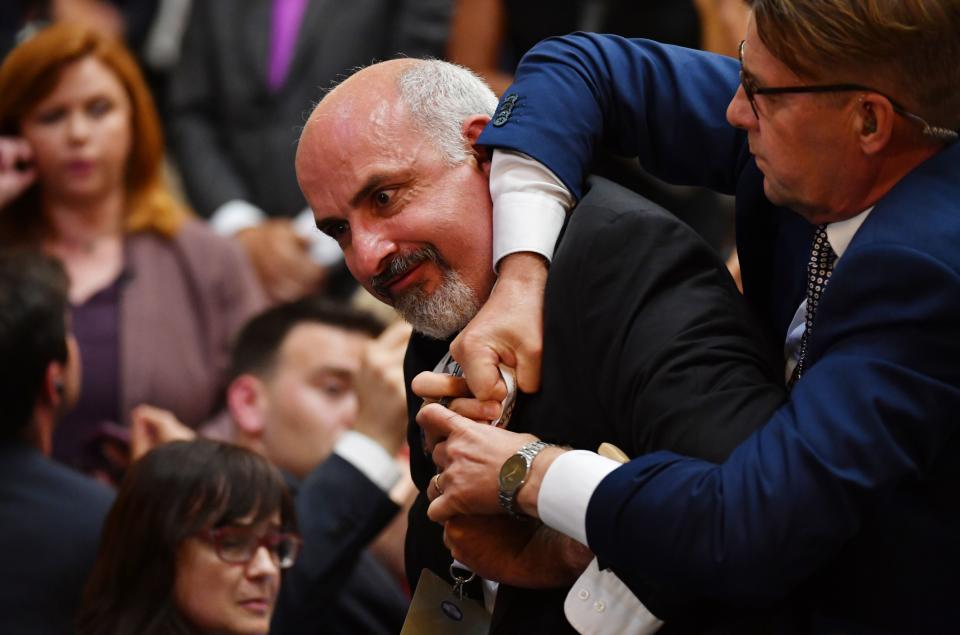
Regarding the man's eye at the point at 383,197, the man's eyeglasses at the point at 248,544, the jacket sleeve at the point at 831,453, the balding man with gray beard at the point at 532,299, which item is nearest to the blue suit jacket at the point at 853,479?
the jacket sleeve at the point at 831,453

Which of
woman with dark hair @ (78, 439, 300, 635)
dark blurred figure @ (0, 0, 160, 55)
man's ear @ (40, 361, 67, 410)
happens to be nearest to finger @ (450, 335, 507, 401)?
woman with dark hair @ (78, 439, 300, 635)

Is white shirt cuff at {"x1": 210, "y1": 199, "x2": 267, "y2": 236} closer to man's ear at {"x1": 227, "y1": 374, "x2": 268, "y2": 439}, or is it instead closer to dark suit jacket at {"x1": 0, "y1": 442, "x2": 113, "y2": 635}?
man's ear at {"x1": 227, "y1": 374, "x2": 268, "y2": 439}

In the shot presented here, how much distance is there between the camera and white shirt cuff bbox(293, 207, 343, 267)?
4.70m

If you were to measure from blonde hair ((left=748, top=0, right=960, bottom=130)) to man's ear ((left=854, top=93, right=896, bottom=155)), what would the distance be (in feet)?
0.05

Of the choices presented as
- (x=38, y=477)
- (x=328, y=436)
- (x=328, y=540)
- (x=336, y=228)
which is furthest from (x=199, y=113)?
(x=336, y=228)

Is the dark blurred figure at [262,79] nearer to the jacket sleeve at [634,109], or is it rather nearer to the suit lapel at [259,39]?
the suit lapel at [259,39]

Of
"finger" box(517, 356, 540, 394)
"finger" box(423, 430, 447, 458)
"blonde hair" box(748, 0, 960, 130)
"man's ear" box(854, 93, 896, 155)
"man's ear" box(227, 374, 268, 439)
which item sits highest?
"blonde hair" box(748, 0, 960, 130)

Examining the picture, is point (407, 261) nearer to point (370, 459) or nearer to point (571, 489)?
point (571, 489)

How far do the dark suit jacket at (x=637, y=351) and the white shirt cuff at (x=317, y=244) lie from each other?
8.96 ft

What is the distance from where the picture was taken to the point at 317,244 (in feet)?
15.5

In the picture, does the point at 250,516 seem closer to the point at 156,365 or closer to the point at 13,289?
the point at 13,289

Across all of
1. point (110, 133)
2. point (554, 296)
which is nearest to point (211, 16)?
point (110, 133)

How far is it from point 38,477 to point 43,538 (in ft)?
0.51

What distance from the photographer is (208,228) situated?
4465 mm
